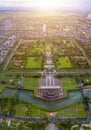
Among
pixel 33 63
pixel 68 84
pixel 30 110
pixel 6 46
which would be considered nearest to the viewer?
pixel 30 110

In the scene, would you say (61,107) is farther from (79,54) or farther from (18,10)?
(18,10)

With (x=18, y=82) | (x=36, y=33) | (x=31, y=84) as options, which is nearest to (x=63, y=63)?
(x=31, y=84)

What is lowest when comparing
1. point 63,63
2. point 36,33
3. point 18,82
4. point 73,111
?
point 73,111

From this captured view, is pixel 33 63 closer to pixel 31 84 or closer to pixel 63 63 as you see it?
pixel 63 63

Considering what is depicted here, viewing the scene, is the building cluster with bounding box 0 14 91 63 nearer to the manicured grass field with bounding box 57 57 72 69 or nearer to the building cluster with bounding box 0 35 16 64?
the building cluster with bounding box 0 35 16 64

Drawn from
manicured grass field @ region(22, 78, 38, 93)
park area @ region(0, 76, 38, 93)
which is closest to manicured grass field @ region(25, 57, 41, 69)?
park area @ region(0, 76, 38, 93)

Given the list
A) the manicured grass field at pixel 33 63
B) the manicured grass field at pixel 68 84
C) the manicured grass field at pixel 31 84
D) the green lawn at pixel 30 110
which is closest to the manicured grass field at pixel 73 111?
the green lawn at pixel 30 110

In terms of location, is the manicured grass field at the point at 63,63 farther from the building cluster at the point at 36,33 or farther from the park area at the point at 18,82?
the building cluster at the point at 36,33
